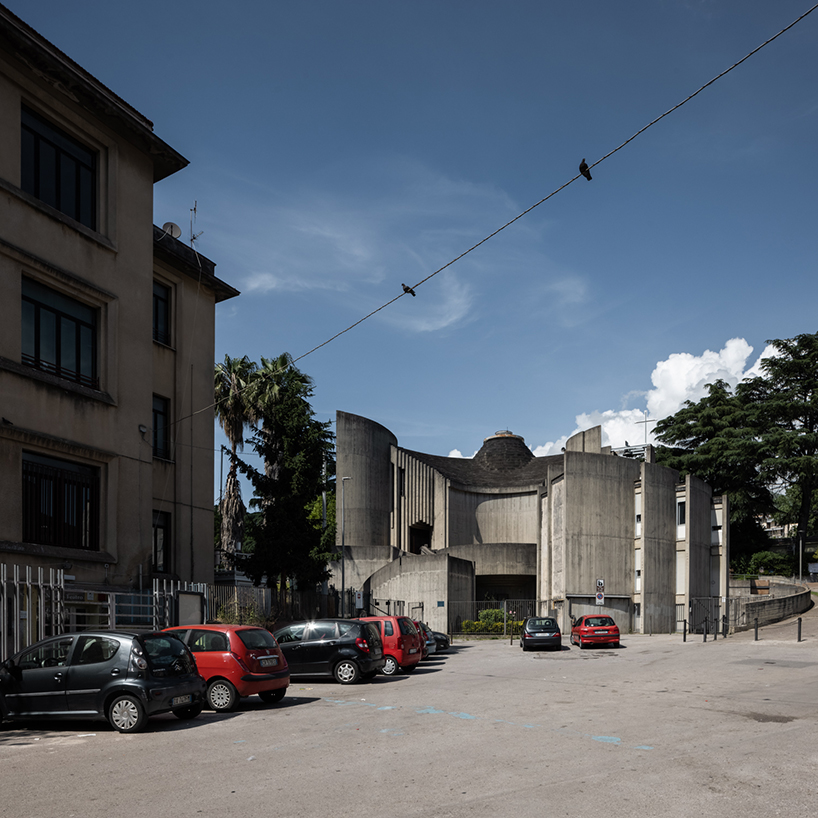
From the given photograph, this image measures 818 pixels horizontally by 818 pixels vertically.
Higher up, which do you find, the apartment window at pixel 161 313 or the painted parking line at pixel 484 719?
the apartment window at pixel 161 313

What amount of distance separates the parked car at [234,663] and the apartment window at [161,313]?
457 inches

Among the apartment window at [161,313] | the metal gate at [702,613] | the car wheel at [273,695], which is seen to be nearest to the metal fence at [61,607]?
the car wheel at [273,695]

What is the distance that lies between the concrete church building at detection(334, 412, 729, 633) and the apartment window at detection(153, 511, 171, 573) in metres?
22.5

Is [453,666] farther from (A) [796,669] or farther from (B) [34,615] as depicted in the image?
(B) [34,615]

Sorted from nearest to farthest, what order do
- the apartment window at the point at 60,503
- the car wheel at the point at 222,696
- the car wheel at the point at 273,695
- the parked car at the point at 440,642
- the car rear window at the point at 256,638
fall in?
1. the car wheel at the point at 222,696
2. the car rear window at the point at 256,638
3. the car wheel at the point at 273,695
4. the apartment window at the point at 60,503
5. the parked car at the point at 440,642

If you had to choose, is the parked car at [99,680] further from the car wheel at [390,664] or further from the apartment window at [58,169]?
the apartment window at [58,169]

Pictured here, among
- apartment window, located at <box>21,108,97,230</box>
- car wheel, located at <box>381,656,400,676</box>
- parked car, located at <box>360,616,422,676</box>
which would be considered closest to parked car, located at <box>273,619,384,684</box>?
parked car, located at <box>360,616,422,676</box>

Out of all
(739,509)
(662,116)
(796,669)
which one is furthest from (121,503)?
(739,509)

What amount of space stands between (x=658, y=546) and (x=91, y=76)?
36385mm

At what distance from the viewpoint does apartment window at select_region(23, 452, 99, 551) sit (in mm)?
18594

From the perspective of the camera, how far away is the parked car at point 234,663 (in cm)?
1423

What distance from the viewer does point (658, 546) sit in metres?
46.7

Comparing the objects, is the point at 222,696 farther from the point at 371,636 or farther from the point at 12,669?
the point at 371,636

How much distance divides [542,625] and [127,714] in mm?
22452
